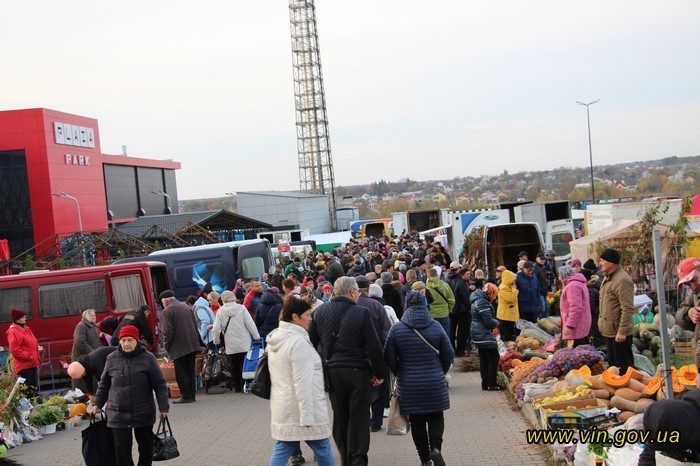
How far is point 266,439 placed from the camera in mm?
10305

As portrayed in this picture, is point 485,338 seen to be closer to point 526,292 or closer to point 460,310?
point 460,310

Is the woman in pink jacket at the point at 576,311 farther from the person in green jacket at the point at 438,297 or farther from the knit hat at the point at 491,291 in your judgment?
the knit hat at the point at 491,291

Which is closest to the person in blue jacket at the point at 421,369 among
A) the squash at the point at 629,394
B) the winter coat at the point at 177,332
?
the squash at the point at 629,394

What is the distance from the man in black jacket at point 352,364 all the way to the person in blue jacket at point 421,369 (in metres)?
0.29

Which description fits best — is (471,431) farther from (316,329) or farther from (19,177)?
(19,177)

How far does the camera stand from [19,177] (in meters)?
55.8

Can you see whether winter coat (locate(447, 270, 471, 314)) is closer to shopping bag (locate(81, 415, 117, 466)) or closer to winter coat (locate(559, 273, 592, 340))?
winter coat (locate(559, 273, 592, 340))

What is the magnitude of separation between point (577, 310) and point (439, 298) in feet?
9.15

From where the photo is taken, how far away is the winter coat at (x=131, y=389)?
25.0ft

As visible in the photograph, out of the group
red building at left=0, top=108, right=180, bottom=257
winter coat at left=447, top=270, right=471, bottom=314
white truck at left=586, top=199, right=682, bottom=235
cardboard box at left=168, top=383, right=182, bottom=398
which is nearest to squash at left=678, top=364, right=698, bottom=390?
winter coat at left=447, top=270, right=471, bottom=314

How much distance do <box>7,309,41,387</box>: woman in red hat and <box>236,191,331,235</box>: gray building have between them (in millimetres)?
63672

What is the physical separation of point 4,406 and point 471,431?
626cm

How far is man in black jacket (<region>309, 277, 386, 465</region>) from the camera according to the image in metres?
7.67

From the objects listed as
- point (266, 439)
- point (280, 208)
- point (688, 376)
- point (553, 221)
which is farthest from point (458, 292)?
point (280, 208)
